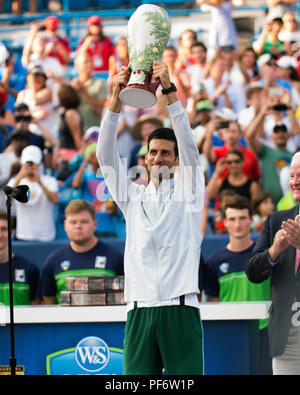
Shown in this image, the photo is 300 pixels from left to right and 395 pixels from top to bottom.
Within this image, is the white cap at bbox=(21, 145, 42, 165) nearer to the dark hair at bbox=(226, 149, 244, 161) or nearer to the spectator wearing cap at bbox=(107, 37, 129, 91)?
the dark hair at bbox=(226, 149, 244, 161)

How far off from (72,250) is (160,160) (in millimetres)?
2357

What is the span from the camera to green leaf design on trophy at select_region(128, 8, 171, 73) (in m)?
4.18

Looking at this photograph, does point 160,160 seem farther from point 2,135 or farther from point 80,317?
point 2,135

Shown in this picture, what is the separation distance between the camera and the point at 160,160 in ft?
13.5

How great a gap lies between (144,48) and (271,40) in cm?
716

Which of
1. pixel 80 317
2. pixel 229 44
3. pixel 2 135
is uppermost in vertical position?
pixel 229 44

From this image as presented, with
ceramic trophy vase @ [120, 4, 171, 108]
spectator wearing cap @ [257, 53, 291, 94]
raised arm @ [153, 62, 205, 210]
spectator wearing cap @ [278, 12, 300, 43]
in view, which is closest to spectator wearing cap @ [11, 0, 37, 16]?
spectator wearing cap @ [278, 12, 300, 43]

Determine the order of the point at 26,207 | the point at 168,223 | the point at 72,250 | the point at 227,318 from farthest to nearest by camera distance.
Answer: the point at 26,207 → the point at 72,250 → the point at 227,318 → the point at 168,223

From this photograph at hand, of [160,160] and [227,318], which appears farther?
[227,318]

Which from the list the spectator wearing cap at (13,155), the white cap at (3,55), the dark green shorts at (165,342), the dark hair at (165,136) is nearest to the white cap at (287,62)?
the spectator wearing cap at (13,155)

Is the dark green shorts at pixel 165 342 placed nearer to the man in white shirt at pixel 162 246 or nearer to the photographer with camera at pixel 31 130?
the man in white shirt at pixel 162 246

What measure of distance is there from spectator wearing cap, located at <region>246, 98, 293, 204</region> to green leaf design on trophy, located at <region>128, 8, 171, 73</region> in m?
3.84

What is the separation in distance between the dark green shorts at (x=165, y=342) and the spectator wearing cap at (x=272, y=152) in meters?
4.07

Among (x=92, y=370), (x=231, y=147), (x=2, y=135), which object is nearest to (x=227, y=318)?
(x=92, y=370)
